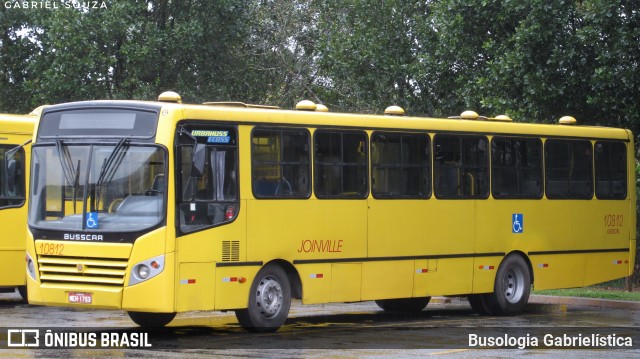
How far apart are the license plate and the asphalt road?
19.1 inches

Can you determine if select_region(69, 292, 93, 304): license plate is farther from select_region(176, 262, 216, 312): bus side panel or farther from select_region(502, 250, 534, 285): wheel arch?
select_region(502, 250, 534, 285): wheel arch

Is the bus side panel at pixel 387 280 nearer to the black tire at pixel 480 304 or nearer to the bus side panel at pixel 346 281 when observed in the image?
the bus side panel at pixel 346 281

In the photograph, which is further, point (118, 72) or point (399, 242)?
point (118, 72)

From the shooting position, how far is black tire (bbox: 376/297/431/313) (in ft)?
66.8

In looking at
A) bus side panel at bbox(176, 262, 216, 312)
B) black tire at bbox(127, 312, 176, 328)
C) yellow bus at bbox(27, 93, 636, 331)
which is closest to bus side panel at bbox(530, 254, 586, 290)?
yellow bus at bbox(27, 93, 636, 331)

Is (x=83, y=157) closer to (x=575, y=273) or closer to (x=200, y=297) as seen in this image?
(x=200, y=297)

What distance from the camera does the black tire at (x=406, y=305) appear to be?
802 inches

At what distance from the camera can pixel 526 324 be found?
18109mm

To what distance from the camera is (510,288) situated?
1998cm

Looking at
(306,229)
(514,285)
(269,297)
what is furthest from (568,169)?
(269,297)

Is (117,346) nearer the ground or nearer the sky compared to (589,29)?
nearer the ground

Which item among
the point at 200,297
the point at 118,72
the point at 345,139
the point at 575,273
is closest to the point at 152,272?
the point at 200,297

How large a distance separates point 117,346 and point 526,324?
6724 mm

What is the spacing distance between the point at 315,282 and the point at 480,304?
14.2 feet
